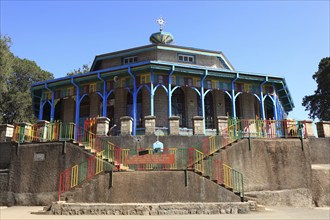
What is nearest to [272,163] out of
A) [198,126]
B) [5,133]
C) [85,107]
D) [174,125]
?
[198,126]

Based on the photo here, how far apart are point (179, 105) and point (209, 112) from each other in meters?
2.05

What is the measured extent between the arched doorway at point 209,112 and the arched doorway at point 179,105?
5.14 ft

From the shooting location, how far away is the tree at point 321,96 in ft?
101

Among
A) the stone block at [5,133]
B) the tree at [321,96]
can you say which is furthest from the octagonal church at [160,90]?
the tree at [321,96]

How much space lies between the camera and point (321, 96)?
3191 cm

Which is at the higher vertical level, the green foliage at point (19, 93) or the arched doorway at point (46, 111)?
the green foliage at point (19, 93)

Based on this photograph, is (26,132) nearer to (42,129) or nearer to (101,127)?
(42,129)

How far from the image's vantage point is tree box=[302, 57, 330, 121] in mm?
30891

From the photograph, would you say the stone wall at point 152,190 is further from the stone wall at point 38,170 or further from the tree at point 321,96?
the tree at point 321,96

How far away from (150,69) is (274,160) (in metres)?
8.08

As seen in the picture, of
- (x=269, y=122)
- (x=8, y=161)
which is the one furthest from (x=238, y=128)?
(x=8, y=161)

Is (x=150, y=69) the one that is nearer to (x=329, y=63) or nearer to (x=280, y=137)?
(x=280, y=137)

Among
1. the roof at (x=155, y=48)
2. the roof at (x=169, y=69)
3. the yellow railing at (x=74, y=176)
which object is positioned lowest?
the yellow railing at (x=74, y=176)

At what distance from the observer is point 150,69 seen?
16.8m
